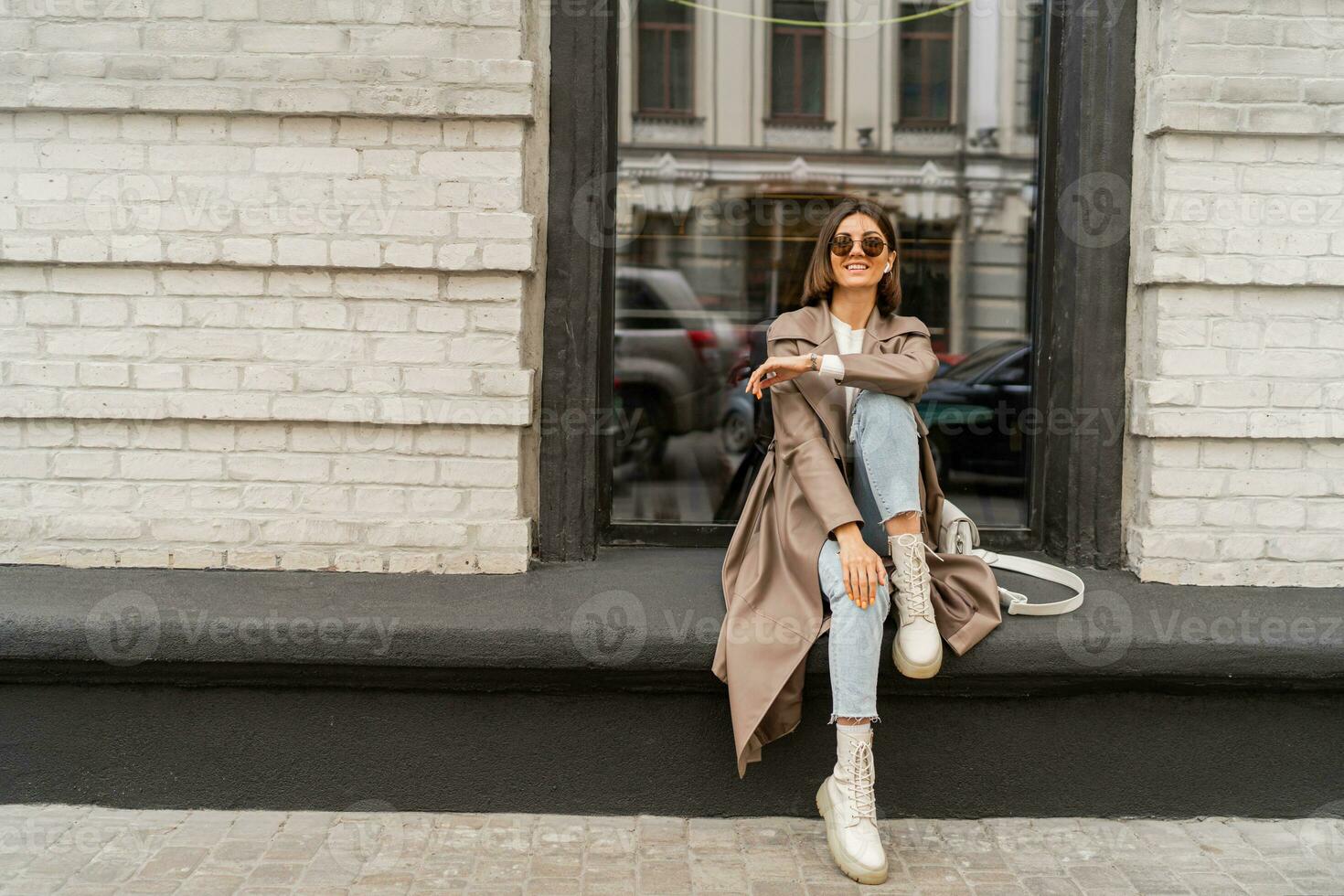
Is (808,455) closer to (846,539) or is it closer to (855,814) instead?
(846,539)

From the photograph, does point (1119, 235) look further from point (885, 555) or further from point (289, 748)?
point (289, 748)

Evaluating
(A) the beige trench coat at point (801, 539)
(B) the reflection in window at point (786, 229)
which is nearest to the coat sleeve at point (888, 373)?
(A) the beige trench coat at point (801, 539)

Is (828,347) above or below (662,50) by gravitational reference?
below

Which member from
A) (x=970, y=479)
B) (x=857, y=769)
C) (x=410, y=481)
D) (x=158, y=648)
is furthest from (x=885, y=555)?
(x=158, y=648)

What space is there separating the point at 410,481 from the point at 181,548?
785mm

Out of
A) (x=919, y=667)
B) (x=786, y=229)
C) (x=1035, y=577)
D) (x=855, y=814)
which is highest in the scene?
(x=786, y=229)

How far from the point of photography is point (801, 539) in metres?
3.31

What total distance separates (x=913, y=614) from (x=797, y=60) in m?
2.45

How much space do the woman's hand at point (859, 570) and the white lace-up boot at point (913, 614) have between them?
0.08 m

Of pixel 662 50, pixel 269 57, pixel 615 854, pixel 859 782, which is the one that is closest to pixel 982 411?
pixel 662 50

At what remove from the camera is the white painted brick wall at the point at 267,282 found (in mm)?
3639

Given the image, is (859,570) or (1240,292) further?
(1240,292)

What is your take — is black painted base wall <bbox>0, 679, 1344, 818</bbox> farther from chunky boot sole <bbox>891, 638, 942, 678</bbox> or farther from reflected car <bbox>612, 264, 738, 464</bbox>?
reflected car <bbox>612, 264, 738, 464</bbox>

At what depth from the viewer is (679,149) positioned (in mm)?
4578
